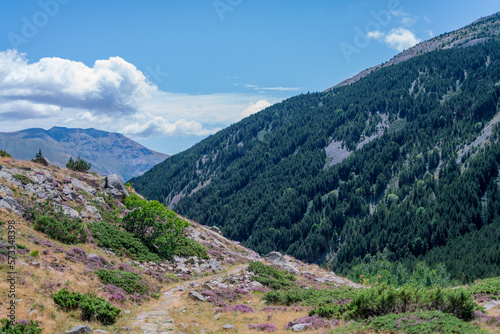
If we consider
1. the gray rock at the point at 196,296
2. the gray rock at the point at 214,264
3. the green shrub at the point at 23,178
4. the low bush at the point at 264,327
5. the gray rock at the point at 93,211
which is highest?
the green shrub at the point at 23,178

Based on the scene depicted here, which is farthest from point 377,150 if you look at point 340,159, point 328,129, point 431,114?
point 328,129

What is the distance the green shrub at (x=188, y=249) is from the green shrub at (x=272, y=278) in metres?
6.73

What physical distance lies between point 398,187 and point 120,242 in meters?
123

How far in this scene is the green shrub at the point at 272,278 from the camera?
96.6 ft

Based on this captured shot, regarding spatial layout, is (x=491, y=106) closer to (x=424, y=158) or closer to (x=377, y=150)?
(x=424, y=158)

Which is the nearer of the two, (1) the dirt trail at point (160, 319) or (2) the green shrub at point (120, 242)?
(1) the dirt trail at point (160, 319)

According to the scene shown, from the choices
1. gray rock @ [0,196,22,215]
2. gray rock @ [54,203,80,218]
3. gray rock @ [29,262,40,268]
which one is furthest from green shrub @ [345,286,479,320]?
gray rock @ [0,196,22,215]

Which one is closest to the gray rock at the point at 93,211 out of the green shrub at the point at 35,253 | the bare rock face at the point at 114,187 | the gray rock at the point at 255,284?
the bare rock face at the point at 114,187

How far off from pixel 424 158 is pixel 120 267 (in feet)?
451

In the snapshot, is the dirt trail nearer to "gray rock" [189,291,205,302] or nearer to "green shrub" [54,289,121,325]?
"gray rock" [189,291,205,302]

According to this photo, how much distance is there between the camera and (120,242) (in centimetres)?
2947


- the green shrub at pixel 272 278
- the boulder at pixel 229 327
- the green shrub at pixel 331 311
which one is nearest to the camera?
the boulder at pixel 229 327

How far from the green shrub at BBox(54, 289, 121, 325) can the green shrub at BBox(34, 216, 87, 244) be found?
10.7 m

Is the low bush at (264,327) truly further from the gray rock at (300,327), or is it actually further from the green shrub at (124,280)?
the green shrub at (124,280)
